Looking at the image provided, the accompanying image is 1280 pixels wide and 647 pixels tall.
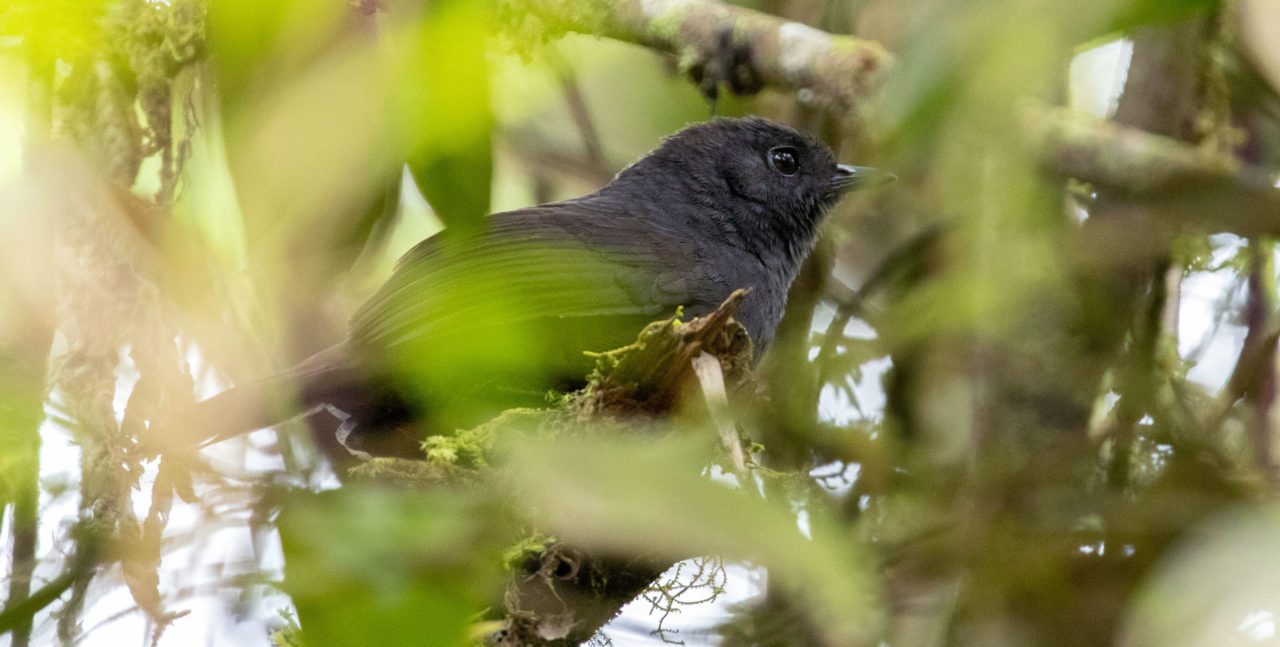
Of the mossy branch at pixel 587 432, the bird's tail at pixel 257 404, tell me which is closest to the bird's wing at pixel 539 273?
the bird's tail at pixel 257 404

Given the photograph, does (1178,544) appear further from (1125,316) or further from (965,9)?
(965,9)

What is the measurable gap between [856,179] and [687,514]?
343 centimetres

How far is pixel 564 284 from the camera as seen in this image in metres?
3.76

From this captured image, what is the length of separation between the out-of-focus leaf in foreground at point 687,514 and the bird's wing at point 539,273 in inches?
48.5

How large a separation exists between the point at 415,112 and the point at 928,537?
2.40 meters

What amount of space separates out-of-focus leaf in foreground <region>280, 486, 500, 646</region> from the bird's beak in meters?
3.20

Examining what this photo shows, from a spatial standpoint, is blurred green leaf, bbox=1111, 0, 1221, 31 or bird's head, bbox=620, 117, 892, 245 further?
bird's head, bbox=620, 117, 892, 245

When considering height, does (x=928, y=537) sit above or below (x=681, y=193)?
below

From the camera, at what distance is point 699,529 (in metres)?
1.50

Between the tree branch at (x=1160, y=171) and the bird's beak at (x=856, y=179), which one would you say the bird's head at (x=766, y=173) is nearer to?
the bird's beak at (x=856, y=179)

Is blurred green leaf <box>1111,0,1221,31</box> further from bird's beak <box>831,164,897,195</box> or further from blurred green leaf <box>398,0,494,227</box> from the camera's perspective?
bird's beak <box>831,164,897,195</box>

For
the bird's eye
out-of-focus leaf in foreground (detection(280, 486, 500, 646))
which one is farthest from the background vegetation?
the bird's eye

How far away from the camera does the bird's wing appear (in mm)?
3352

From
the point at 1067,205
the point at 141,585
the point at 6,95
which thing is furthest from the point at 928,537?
the point at 6,95
